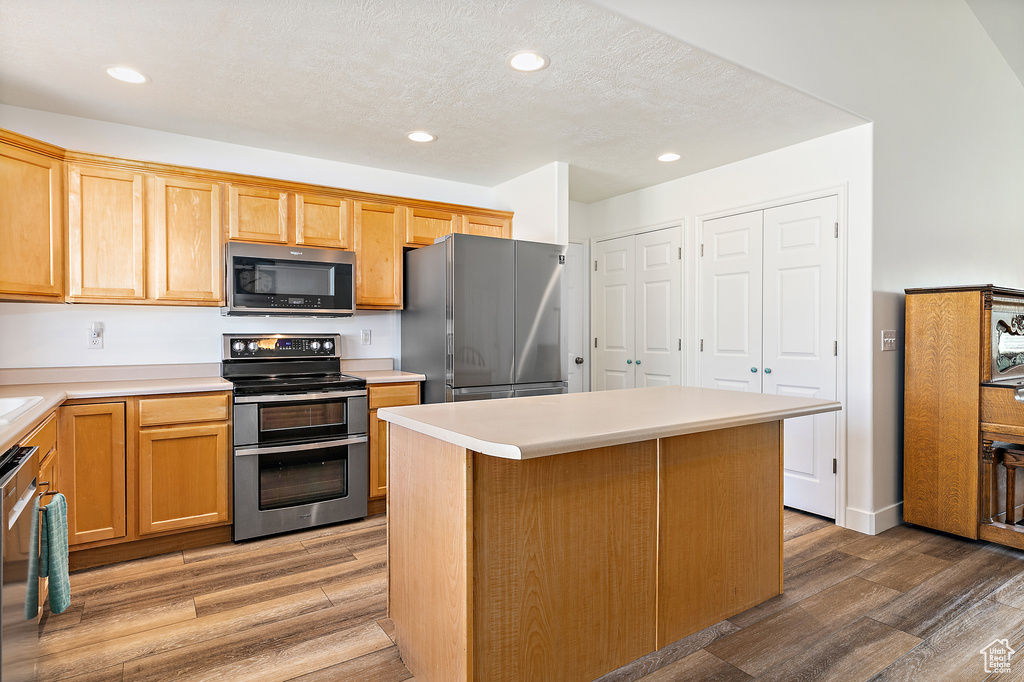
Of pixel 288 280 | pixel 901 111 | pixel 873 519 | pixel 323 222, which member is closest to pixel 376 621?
pixel 288 280

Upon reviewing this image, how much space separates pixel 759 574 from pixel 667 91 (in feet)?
7.63

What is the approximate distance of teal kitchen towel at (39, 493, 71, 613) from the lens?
74.5 inches

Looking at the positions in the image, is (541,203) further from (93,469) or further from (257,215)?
(93,469)

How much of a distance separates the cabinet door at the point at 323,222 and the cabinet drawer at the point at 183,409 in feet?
3.79

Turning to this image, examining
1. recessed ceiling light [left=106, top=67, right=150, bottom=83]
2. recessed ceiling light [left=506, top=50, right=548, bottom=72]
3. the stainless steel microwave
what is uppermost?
recessed ceiling light [left=106, top=67, right=150, bottom=83]

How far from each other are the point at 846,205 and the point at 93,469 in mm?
4408

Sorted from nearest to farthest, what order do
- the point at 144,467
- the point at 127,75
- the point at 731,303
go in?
the point at 127,75, the point at 144,467, the point at 731,303

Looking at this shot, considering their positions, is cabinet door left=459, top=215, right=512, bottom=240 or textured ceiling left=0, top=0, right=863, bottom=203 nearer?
textured ceiling left=0, top=0, right=863, bottom=203

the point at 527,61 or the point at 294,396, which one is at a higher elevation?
the point at 527,61

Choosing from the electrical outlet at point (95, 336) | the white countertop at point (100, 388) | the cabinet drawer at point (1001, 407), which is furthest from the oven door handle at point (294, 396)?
the cabinet drawer at point (1001, 407)

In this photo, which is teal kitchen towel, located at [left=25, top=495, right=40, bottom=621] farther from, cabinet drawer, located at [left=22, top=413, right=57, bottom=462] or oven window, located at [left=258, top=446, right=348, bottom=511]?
oven window, located at [left=258, top=446, right=348, bottom=511]

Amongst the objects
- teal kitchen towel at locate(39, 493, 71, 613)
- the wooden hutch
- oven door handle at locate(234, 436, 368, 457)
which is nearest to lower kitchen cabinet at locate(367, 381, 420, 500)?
oven door handle at locate(234, 436, 368, 457)

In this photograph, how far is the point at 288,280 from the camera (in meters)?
3.49

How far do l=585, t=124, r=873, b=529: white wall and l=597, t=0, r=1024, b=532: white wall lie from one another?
6cm
